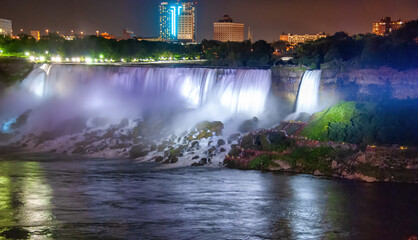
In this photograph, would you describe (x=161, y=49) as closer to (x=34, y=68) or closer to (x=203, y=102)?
(x=34, y=68)

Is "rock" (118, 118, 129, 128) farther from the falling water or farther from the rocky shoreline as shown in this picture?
Result: the falling water

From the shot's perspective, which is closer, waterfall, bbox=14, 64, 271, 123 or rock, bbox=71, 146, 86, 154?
rock, bbox=71, 146, 86, 154

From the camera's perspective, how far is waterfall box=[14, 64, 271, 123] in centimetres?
4684

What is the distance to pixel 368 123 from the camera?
35000mm

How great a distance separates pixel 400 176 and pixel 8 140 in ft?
106

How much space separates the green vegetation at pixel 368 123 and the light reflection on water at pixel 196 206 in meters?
4.00

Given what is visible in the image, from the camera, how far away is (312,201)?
27328 mm

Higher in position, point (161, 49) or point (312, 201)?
point (161, 49)

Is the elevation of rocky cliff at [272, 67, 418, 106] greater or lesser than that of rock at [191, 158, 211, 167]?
greater

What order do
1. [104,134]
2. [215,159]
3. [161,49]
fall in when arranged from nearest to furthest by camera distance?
1. [215,159]
2. [104,134]
3. [161,49]


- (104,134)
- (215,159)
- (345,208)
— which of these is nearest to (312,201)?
(345,208)

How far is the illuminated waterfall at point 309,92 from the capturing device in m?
42.8

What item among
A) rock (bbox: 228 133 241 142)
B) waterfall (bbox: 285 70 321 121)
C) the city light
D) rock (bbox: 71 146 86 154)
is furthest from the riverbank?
the city light

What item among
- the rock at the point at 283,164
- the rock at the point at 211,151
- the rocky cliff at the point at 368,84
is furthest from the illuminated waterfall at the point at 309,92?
the rock at the point at 283,164
